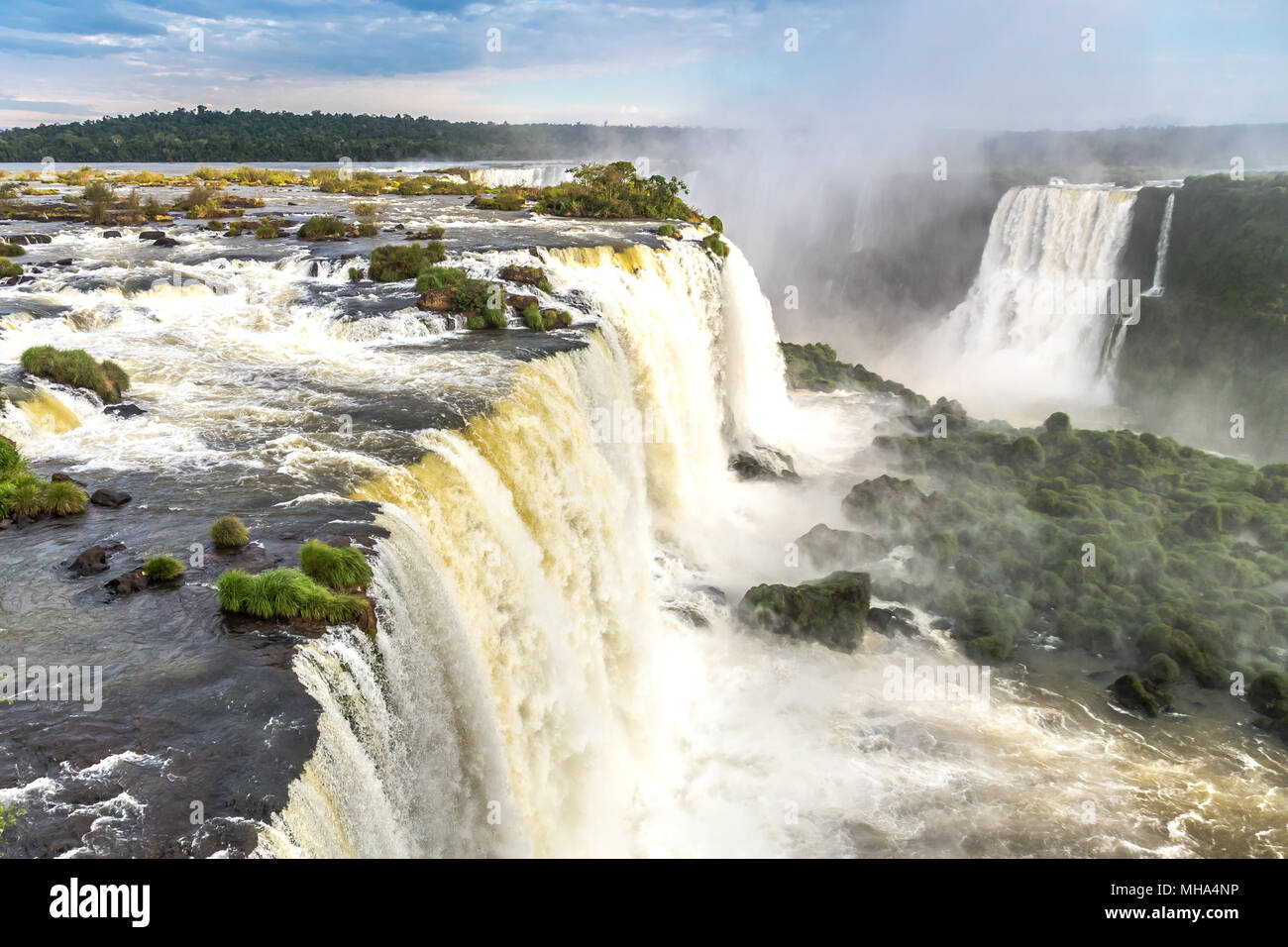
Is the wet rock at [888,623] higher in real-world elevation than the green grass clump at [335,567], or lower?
lower

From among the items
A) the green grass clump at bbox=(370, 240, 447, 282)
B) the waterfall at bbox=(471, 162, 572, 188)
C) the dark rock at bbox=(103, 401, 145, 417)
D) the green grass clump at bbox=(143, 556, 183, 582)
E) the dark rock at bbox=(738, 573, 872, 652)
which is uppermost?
the waterfall at bbox=(471, 162, 572, 188)

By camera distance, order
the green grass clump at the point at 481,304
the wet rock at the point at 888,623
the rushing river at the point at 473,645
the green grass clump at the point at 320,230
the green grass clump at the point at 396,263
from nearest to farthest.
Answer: the rushing river at the point at 473,645, the wet rock at the point at 888,623, the green grass clump at the point at 481,304, the green grass clump at the point at 396,263, the green grass clump at the point at 320,230

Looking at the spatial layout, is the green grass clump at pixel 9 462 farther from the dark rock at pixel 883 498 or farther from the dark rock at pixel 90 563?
the dark rock at pixel 883 498

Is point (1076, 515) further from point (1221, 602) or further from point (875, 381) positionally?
point (875, 381)

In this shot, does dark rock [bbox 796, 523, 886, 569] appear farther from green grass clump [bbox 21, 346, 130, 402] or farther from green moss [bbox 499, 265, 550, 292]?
green grass clump [bbox 21, 346, 130, 402]

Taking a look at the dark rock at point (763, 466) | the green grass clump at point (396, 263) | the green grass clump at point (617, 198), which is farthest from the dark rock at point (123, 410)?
the green grass clump at point (617, 198)

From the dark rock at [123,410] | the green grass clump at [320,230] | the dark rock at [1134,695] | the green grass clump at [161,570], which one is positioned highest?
the green grass clump at [320,230]

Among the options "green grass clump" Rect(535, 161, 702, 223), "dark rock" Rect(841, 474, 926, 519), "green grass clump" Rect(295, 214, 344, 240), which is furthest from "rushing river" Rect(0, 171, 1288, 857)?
"green grass clump" Rect(535, 161, 702, 223)
